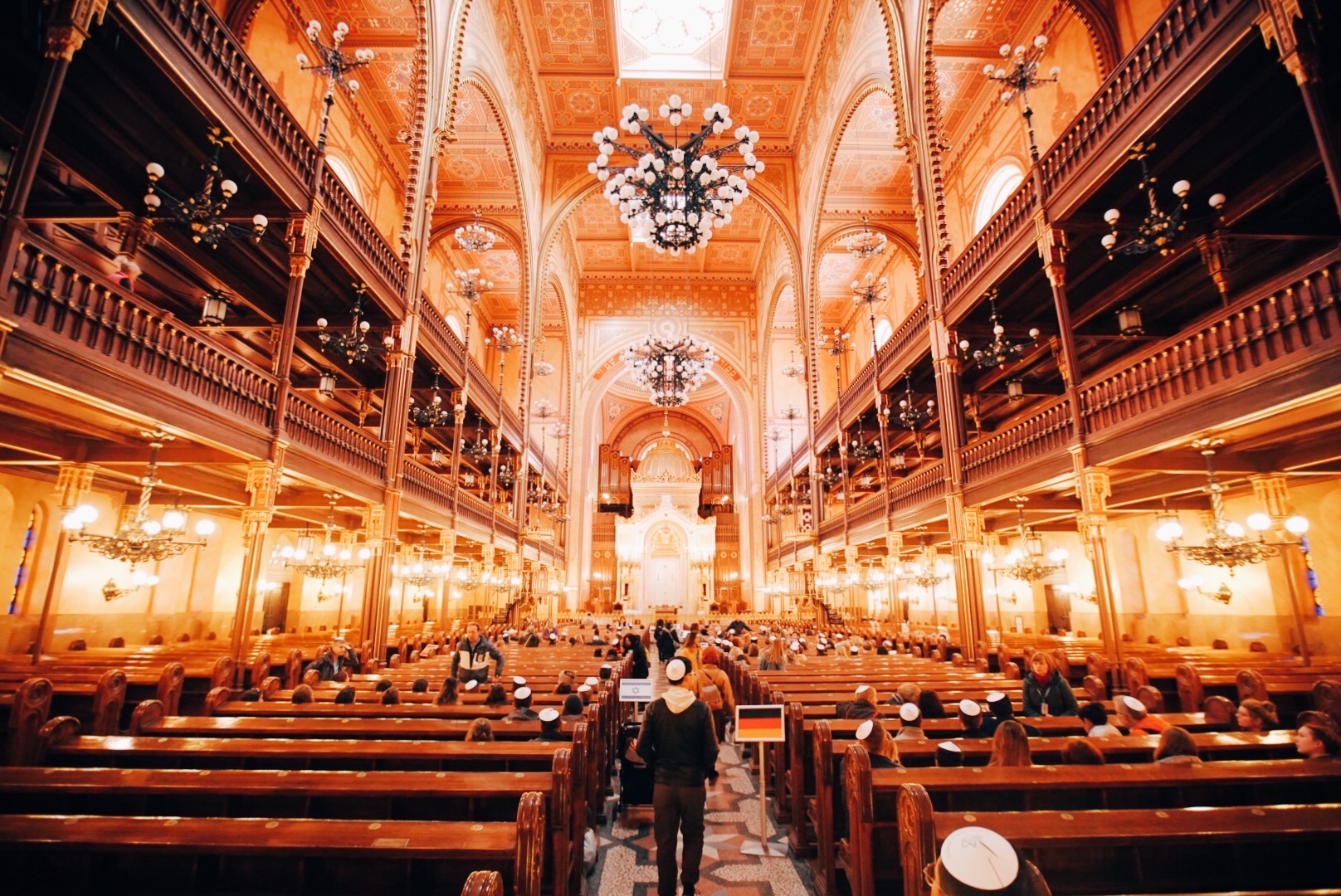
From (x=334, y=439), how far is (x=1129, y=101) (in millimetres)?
12969

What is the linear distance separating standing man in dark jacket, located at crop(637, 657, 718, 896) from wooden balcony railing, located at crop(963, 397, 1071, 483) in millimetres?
8293

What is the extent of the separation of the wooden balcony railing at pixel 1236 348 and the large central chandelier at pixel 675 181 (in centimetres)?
711

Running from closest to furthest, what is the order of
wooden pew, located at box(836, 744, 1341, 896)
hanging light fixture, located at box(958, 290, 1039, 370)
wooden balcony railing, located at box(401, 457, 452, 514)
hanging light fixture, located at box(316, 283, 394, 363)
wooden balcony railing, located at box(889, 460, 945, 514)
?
wooden pew, located at box(836, 744, 1341, 896) < hanging light fixture, located at box(316, 283, 394, 363) < hanging light fixture, located at box(958, 290, 1039, 370) < wooden balcony railing, located at box(401, 457, 452, 514) < wooden balcony railing, located at box(889, 460, 945, 514)

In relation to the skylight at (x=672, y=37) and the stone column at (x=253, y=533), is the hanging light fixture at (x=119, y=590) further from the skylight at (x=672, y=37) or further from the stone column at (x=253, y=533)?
the skylight at (x=672, y=37)

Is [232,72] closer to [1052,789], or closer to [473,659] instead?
[473,659]

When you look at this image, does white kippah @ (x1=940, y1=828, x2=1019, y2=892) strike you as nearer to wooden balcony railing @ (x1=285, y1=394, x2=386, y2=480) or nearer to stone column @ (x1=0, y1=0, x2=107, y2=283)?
stone column @ (x1=0, y1=0, x2=107, y2=283)

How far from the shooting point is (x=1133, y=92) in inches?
314

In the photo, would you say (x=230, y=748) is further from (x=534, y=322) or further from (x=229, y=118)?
(x=534, y=322)

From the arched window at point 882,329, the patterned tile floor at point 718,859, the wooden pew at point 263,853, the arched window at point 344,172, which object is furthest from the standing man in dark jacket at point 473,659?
Result: the arched window at point 882,329

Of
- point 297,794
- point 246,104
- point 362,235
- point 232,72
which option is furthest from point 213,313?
point 297,794

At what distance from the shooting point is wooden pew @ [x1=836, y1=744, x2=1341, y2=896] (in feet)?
11.3

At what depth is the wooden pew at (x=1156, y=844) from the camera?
275 centimetres

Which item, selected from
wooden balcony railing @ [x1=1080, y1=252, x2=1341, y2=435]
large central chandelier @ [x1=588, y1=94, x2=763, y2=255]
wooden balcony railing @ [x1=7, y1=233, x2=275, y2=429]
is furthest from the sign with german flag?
large central chandelier @ [x1=588, y1=94, x2=763, y2=255]

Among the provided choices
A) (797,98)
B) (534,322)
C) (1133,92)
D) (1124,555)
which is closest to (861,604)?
(1124,555)
